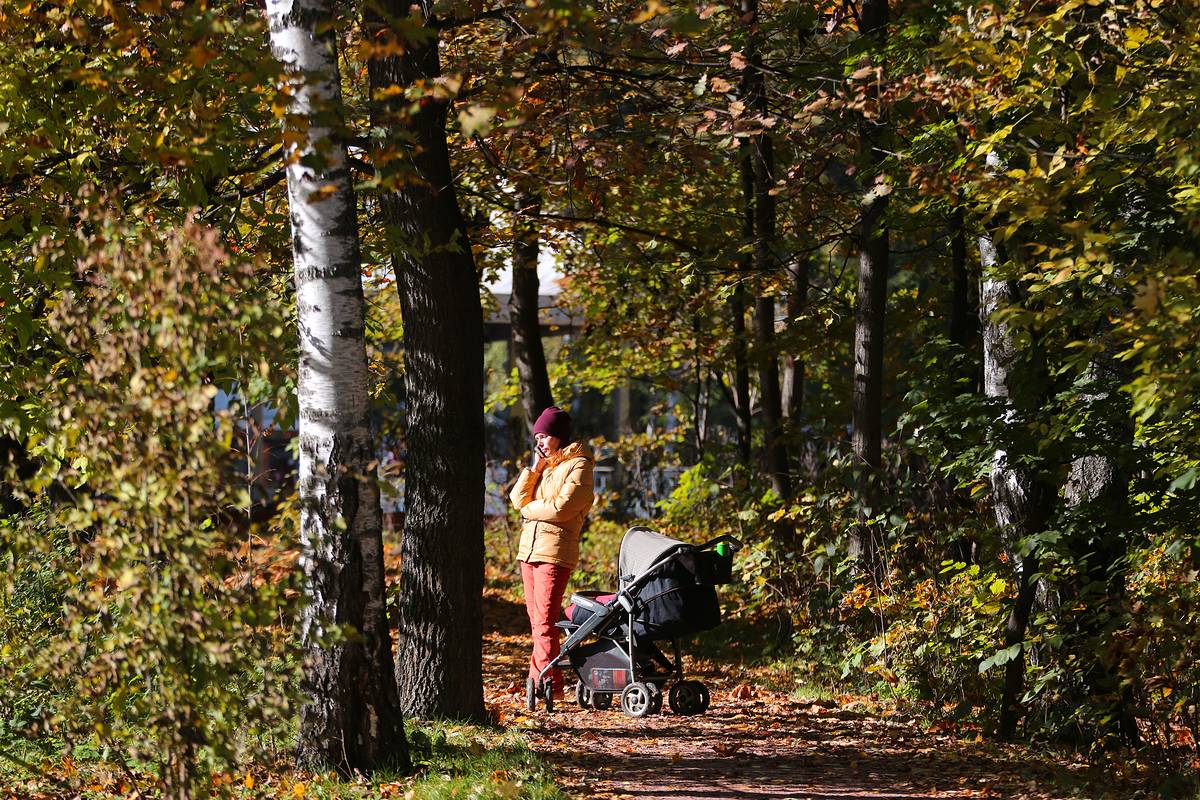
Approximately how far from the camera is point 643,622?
884cm

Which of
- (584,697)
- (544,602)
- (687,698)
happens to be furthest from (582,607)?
(687,698)

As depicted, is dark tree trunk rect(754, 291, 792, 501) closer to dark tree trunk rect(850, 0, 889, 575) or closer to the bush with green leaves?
dark tree trunk rect(850, 0, 889, 575)

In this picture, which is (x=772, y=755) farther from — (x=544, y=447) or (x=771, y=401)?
(x=771, y=401)

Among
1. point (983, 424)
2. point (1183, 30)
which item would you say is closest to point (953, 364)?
point (983, 424)

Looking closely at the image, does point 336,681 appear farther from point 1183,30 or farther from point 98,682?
point 1183,30

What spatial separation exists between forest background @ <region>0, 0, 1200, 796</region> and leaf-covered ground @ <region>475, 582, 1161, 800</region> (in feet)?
1.19

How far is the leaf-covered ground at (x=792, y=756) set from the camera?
679 centimetres

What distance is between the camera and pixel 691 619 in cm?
867

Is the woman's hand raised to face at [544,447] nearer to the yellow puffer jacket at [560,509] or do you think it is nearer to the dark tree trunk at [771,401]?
the yellow puffer jacket at [560,509]

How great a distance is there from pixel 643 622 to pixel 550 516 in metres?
1.01

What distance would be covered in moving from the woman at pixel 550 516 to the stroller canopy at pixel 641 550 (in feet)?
1.41

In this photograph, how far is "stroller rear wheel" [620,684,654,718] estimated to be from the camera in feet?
29.0

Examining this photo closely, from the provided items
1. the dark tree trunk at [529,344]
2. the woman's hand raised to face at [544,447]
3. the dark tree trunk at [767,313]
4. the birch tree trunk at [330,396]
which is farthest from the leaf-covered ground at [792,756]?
the dark tree trunk at [529,344]

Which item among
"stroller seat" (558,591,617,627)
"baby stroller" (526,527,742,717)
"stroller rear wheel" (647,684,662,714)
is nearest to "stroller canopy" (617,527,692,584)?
"baby stroller" (526,527,742,717)
